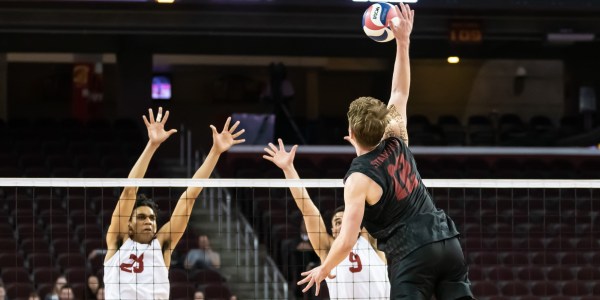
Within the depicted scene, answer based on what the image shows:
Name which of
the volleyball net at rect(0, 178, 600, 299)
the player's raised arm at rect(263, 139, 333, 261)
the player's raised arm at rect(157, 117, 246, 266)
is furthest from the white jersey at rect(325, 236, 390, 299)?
the volleyball net at rect(0, 178, 600, 299)

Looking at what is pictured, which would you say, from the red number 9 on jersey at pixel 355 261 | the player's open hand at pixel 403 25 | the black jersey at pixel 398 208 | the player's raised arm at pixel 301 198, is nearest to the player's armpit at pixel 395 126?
the black jersey at pixel 398 208

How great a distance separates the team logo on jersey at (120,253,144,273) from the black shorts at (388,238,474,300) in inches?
94.1

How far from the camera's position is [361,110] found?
217 inches

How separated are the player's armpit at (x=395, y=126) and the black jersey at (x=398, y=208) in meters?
0.22

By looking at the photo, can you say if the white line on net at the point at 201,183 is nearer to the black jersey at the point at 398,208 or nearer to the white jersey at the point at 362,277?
the white jersey at the point at 362,277

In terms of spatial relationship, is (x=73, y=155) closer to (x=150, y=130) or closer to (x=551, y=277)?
(x=551, y=277)

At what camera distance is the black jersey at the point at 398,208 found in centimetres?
555

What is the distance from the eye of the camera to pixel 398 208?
18.4ft

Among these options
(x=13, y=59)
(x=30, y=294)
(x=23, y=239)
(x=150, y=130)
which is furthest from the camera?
(x=13, y=59)

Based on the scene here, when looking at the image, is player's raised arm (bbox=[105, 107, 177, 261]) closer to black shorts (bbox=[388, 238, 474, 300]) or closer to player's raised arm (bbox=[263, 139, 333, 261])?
player's raised arm (bbox=[263, 139, 333, 261])

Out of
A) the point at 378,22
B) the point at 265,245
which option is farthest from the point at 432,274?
the point at 265,245

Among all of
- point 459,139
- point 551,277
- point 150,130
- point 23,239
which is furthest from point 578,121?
point 150,130

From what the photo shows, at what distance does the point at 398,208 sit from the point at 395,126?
54cm

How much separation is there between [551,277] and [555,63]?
12953 millimetres
